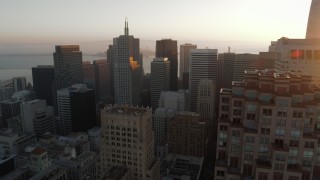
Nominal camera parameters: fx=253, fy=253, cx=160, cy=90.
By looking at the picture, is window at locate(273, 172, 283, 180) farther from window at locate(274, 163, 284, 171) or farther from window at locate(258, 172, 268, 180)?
window at locate(258, 172, 268, 180)

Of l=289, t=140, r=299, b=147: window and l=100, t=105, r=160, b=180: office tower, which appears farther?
l=100, t=105, r=160, b=180: office tower

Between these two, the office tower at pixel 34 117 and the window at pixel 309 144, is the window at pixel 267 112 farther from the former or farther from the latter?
the office tower at pixel 34 117

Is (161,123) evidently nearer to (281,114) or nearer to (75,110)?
(75,110)

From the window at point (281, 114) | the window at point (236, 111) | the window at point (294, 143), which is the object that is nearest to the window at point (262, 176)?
the window at point (294, 143)

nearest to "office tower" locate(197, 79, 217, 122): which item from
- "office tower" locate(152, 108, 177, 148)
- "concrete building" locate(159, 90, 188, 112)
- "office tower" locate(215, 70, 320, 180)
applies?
"concrete building" locate(159, 90, 188, 112)

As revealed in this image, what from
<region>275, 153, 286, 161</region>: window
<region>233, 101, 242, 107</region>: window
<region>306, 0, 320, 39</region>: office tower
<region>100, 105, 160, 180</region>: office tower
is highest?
<region>306, 0, 320, 39</region>: office tower

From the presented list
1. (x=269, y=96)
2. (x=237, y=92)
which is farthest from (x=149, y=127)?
(x=269, y=96)
